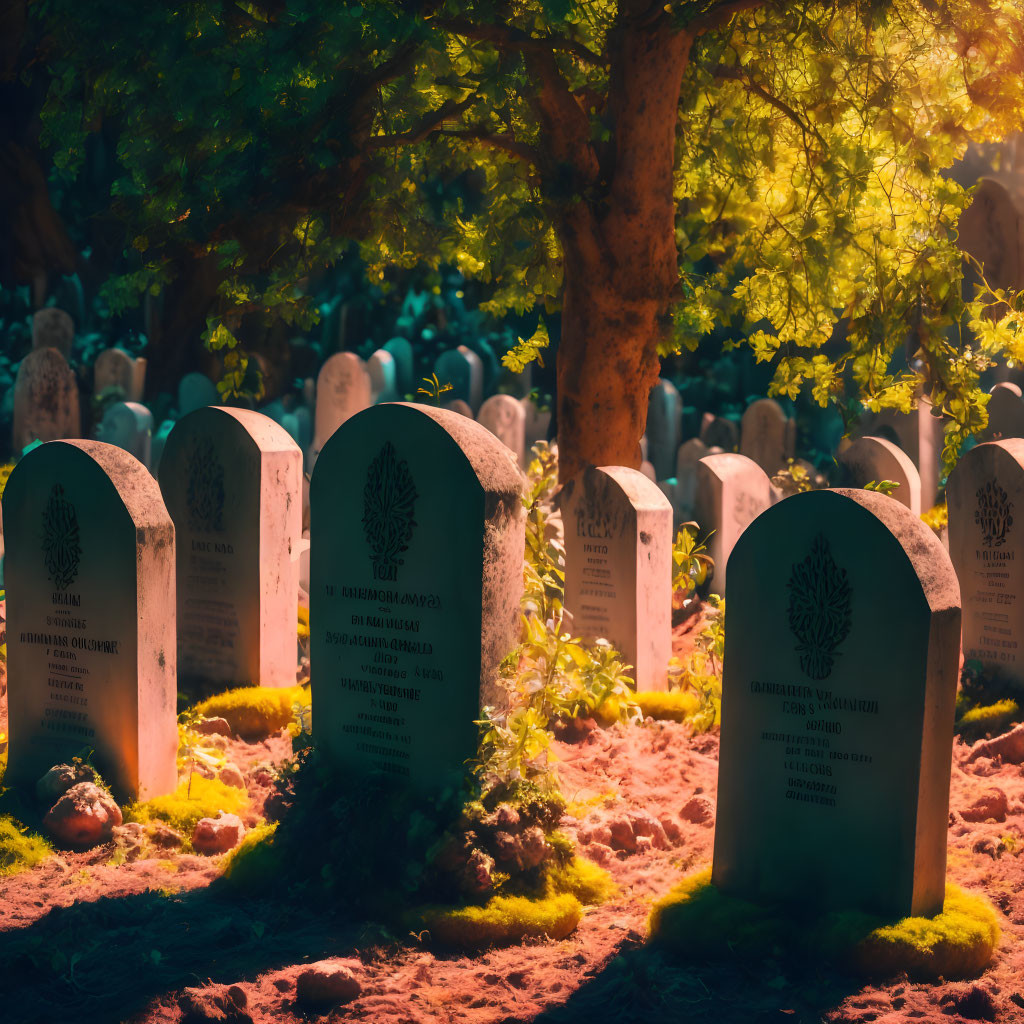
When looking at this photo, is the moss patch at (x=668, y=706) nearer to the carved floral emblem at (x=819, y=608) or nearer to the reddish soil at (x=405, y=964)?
the reddish soil at (x=405, y=964)

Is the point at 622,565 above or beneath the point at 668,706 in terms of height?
above

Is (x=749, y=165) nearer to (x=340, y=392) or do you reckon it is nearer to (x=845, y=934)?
(x=340, y=392)

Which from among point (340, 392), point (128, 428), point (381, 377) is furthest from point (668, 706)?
point (381, 377)

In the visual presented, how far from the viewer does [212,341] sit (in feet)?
24.2

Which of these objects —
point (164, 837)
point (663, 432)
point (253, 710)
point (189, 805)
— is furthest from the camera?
point (663, 432)

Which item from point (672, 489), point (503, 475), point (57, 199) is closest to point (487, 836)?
point (503, 475)

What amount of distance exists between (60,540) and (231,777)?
152 cm

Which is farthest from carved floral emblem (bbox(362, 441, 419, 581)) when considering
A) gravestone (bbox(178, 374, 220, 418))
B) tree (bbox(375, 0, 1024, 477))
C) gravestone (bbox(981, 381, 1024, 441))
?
gravestone (bbox(178, 374, 220, 418))

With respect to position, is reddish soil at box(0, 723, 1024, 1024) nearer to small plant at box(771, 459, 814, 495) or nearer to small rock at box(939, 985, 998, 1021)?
small rock at box(939, 985, 998, 1021)

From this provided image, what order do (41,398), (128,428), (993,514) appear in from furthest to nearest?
1. (41,398)
2. (128,428)
3. (993,514)

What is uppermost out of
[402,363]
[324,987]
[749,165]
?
[749,165]

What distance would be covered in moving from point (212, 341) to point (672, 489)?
334 inches

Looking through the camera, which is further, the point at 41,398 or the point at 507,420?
the point at 507,420

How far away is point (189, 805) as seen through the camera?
5.21 m
